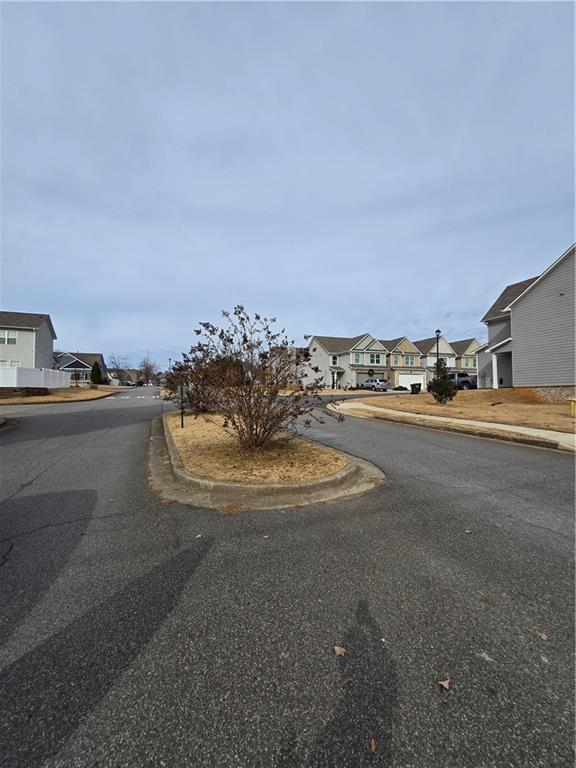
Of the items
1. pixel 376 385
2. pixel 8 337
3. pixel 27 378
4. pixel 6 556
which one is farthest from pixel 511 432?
pixel 8 337

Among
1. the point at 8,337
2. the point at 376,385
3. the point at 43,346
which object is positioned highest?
the point at 8,337

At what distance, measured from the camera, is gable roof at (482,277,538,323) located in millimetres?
26594

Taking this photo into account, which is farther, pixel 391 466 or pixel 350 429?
pixel 350 429

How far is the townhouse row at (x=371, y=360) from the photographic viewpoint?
155 feet

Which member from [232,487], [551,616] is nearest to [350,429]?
[232,487]

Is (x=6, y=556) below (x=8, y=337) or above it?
below

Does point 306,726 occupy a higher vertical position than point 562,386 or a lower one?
lower

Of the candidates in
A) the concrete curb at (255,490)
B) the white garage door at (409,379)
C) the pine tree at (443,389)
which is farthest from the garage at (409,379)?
the concrete curb at (255,490)

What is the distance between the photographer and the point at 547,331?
64.8ft

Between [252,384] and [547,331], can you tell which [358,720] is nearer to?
[252,384]

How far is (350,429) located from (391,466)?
485cm

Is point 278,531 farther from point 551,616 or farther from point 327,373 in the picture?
point 327,373

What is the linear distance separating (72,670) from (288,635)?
1.26m

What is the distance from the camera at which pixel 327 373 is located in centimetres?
4816
